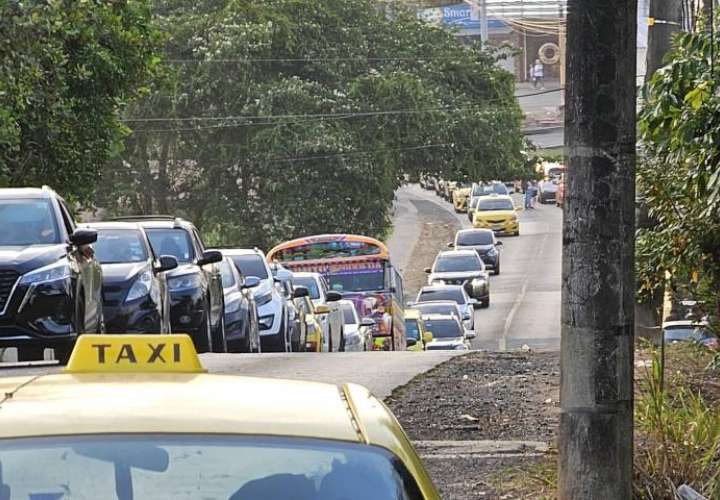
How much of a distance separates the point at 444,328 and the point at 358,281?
3281 mm

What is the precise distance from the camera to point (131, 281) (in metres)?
17.6

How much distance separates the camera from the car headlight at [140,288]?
57.1 ft

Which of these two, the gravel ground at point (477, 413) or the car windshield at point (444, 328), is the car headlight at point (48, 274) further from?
the car windshield at point (444, 328)

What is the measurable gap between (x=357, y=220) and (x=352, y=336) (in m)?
16.8

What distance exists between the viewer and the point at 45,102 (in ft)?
73.1

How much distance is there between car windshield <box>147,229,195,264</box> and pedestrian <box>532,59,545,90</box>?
260 ft

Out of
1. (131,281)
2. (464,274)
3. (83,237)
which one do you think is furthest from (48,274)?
(464,274)

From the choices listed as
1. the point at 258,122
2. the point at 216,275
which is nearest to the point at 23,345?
the point at 216,275

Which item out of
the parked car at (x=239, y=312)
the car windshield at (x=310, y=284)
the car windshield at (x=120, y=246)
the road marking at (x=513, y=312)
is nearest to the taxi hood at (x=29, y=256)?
the car windshield at (x=120, y=246)

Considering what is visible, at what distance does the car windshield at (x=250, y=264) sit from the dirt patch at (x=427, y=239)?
104ft

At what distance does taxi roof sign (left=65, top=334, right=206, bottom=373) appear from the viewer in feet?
14.5

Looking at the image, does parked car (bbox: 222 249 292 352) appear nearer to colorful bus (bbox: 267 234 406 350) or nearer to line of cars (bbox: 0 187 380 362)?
line of cars (bbox: 0 187 380 362)

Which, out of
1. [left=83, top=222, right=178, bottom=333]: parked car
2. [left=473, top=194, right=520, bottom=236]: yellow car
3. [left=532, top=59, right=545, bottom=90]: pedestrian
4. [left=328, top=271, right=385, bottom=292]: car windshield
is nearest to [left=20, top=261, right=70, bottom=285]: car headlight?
[left=83, top=222, right=178, bottom=333]: parked car

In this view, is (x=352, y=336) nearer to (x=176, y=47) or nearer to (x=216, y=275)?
(x=216, y=275)
